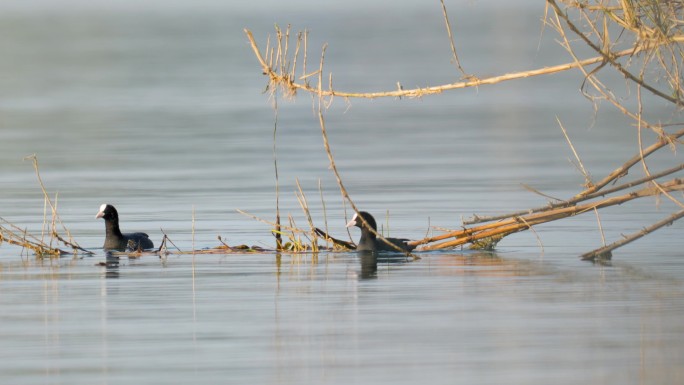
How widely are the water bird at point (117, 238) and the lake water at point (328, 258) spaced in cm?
17

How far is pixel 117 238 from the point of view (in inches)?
669

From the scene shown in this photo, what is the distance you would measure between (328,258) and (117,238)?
211cm

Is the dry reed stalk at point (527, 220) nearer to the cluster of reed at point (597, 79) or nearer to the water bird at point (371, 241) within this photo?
the cluster of reed at point (597, 79)

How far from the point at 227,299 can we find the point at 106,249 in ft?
13.8

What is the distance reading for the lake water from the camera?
10484 mm

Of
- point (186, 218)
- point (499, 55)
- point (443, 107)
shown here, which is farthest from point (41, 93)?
point (186, 218)

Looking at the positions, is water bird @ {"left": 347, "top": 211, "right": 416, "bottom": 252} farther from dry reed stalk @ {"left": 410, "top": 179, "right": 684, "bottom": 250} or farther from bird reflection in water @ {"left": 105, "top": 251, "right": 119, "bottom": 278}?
bird reflection in water @ {"left": 105, "top": 251, "right": 119, "bottom": 278}

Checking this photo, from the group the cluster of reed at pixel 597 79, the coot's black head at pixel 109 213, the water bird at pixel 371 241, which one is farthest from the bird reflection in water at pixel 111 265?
the water bird at pixel 371 241

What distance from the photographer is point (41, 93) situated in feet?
153

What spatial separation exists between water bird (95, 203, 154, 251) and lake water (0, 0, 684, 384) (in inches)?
6.7

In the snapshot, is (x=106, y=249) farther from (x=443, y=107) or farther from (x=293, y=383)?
(x=443, y=107)

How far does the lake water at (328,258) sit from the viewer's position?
34.4 ft

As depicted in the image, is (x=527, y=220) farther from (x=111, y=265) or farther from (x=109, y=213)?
(x=109, y=213)

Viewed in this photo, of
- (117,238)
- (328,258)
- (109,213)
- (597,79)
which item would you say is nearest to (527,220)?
(328,258)
